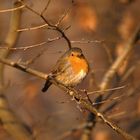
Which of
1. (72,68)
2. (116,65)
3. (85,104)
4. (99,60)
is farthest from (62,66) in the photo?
(99,60)

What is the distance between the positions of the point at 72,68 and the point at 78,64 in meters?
0.08

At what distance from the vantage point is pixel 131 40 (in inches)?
238

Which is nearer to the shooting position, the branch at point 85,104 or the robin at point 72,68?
the branch at point 85,104

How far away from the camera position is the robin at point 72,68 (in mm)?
5609

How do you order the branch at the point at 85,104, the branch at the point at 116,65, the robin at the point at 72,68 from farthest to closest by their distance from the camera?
the branch at the point at 116,65, the robin at the point at 72,68, the branch at the point at 85,104

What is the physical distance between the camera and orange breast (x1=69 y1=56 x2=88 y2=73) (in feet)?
18.5

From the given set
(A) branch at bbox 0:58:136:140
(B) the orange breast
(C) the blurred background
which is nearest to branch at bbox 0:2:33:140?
(C) the blurred background

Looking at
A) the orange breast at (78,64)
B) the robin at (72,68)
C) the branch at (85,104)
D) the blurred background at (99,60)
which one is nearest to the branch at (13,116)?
the blurred background at (99,60)

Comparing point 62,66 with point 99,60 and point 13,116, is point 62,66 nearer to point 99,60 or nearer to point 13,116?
point 13,116

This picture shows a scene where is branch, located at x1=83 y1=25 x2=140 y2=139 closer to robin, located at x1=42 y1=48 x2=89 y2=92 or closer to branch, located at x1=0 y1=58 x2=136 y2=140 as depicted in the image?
robin, located at x1=42 y1=48 x2=89 y2=92

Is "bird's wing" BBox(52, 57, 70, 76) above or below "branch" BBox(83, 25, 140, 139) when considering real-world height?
above

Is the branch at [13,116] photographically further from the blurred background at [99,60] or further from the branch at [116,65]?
the branch at [116,65]

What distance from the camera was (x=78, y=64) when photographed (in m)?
5.64

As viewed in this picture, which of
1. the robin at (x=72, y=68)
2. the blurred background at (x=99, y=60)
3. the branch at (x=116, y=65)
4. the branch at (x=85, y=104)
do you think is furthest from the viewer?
the blurred background at (x=99, y=60)
